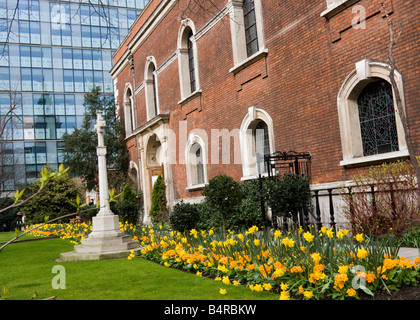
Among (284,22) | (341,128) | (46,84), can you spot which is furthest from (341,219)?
(46,84)

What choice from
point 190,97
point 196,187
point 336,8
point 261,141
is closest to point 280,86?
point 261,141

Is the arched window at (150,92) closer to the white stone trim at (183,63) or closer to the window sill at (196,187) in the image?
the white stone trim at (183,63)

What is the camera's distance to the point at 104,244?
33.6ft

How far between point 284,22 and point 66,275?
8.68 m

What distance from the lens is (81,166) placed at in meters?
26.4

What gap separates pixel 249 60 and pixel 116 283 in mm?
→ 8757

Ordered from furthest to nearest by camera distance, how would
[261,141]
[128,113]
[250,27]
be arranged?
[128,113]
[250,27]
[261,141]

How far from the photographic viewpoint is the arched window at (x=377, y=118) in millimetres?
8805

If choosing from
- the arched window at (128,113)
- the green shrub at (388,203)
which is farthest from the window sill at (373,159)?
the arched window at (128,113)

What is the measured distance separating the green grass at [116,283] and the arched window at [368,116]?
196 inches

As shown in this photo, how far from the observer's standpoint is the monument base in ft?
32.2

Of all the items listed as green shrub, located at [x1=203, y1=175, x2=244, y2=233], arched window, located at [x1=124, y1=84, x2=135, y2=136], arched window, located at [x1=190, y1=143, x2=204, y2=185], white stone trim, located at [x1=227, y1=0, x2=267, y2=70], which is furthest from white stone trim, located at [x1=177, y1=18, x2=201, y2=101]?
arched window, located at [x1=124, y1=84, x2=135, y2=136]

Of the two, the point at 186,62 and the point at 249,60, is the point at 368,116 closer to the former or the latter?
the point at 249,60

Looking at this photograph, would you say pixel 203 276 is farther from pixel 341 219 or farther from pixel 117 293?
pixel 341 219
